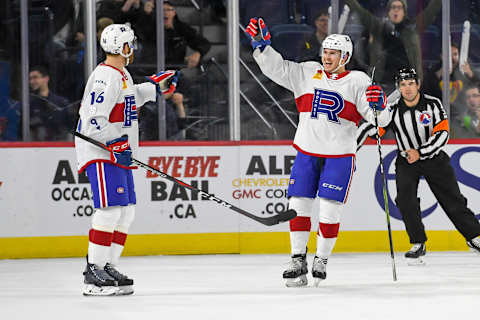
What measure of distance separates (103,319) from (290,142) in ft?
10.8

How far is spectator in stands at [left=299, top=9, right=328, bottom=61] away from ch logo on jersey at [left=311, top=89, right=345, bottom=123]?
2.04m

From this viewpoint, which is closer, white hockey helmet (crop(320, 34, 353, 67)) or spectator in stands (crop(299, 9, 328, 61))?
white hockey helmet (crop(320, 34, 353, 67))

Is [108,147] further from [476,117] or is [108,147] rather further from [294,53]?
[476,117]

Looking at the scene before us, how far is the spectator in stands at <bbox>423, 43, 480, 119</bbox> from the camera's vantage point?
727 centimetres

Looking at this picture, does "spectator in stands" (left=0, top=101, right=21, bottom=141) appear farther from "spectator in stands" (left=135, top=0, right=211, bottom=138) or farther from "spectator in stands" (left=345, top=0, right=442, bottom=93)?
"spectator in stands" (left=345, top=0, right=442, bottom=93)

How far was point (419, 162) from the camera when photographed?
6.41m

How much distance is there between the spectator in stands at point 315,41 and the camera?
23.7 feet

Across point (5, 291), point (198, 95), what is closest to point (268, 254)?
point (198, 95)

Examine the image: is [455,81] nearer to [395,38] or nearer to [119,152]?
[395,38]

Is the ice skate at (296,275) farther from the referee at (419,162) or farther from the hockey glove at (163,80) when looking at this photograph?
the referee at (419,162)

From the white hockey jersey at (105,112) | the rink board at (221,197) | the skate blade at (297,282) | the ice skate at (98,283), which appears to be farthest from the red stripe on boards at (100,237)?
the rink board at (221,197)

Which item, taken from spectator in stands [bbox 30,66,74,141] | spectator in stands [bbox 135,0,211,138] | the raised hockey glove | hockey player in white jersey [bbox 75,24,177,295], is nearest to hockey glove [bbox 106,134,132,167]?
hockey player in white jersey [bbox 75,24,177,295]

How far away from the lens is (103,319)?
406 centimetres

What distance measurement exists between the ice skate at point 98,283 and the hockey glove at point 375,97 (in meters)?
1.64
